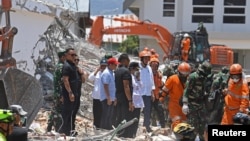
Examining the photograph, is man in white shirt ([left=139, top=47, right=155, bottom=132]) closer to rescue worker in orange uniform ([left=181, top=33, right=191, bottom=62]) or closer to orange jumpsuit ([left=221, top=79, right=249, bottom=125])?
orange jumpsuit ([left=221, top=79, right=249, bottom=125])

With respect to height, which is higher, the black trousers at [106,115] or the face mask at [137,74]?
the face mask at [137,74]

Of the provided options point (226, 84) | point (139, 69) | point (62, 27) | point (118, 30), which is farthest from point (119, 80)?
point (118, 30)

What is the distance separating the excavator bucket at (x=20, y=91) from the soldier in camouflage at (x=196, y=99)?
7.59 ft

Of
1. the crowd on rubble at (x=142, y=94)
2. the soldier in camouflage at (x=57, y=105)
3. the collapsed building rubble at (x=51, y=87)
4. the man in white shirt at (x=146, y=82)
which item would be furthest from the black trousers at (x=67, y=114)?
the man in white shirt at (x=146, y=82)

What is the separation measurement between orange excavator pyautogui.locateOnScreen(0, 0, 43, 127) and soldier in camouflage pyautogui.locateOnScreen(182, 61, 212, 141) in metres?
2.31

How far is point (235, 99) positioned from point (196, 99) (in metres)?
0.64

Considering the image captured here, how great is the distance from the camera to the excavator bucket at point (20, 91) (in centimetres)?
855

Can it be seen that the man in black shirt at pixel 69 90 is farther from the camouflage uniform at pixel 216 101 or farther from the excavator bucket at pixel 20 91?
the camouflage uniform at pixel 216 101

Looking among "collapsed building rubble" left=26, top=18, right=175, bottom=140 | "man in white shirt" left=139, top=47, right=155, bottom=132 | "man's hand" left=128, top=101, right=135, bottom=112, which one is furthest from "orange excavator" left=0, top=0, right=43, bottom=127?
"man in white shirt" left=139, top=47, right=155, bottom=132

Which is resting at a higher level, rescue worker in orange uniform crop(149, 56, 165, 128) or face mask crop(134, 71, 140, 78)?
face mask crop(134, 71, 140, 78)

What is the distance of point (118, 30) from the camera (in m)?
26.1

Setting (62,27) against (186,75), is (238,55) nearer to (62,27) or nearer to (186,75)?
(62,27)

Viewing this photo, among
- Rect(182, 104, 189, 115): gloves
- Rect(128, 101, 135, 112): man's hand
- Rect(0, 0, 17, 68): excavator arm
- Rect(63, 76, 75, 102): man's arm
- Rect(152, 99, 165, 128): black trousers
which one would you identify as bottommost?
Rect(152, 99, 165, 128): black trousers

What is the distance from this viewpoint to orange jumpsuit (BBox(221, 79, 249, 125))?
32.2ft
